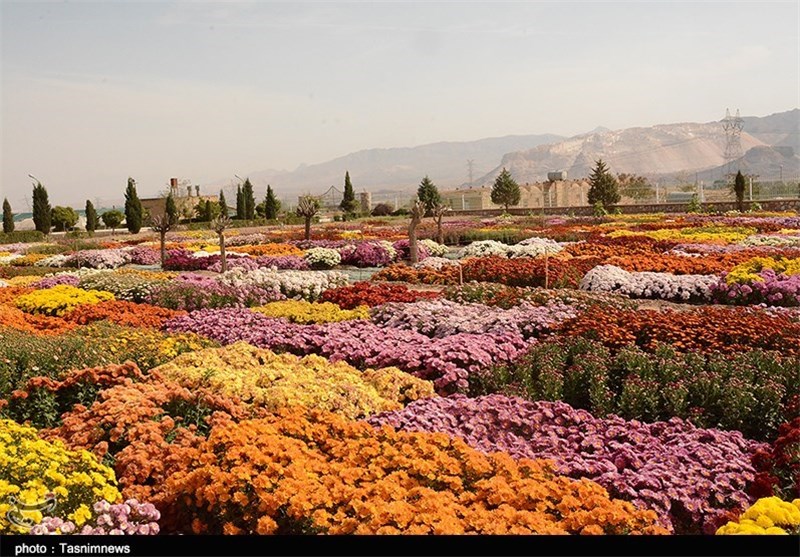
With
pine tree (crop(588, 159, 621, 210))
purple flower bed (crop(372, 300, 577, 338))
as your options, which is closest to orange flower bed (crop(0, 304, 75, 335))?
purple flower bed (crop(372, 300, 577, 338))

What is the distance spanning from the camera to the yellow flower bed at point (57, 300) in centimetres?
1201

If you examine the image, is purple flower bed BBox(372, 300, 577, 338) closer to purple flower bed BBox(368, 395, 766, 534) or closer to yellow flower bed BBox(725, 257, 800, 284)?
purple flower bed BBox(368, 395, 766, 534)

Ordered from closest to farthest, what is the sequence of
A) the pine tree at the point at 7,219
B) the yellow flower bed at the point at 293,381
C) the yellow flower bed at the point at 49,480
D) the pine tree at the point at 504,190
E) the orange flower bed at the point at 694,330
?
1. the yellow flower bed at the point at 49,480
2. the yellow flower bed at the point at 293,381
3. the orange flower bed at the point at 694,330
4. the pine tree at the point at 7,219
5. the pine tree at the point at 504,190

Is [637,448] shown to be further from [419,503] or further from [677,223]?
[677,223]

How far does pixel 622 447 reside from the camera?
530 centimetres

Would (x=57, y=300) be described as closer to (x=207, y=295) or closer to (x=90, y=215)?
(x=207, y=295)

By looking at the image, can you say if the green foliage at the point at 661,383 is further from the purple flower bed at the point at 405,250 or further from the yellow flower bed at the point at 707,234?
the yellow flower bed at the point at 707,234

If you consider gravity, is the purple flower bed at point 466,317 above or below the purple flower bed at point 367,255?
below

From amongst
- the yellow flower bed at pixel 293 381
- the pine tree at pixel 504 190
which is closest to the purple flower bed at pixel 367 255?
the yellow flower bed at pixel 293 381

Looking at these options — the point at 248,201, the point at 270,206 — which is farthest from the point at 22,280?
the point at 248,201

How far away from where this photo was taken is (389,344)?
8523 mm

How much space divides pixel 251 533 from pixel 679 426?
3.47 meters

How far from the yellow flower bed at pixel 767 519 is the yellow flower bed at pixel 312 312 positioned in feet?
24.3

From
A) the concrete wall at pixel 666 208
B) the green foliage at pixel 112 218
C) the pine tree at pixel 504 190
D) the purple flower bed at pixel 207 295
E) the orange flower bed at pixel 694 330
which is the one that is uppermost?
the pine tree at pixel 504 190
